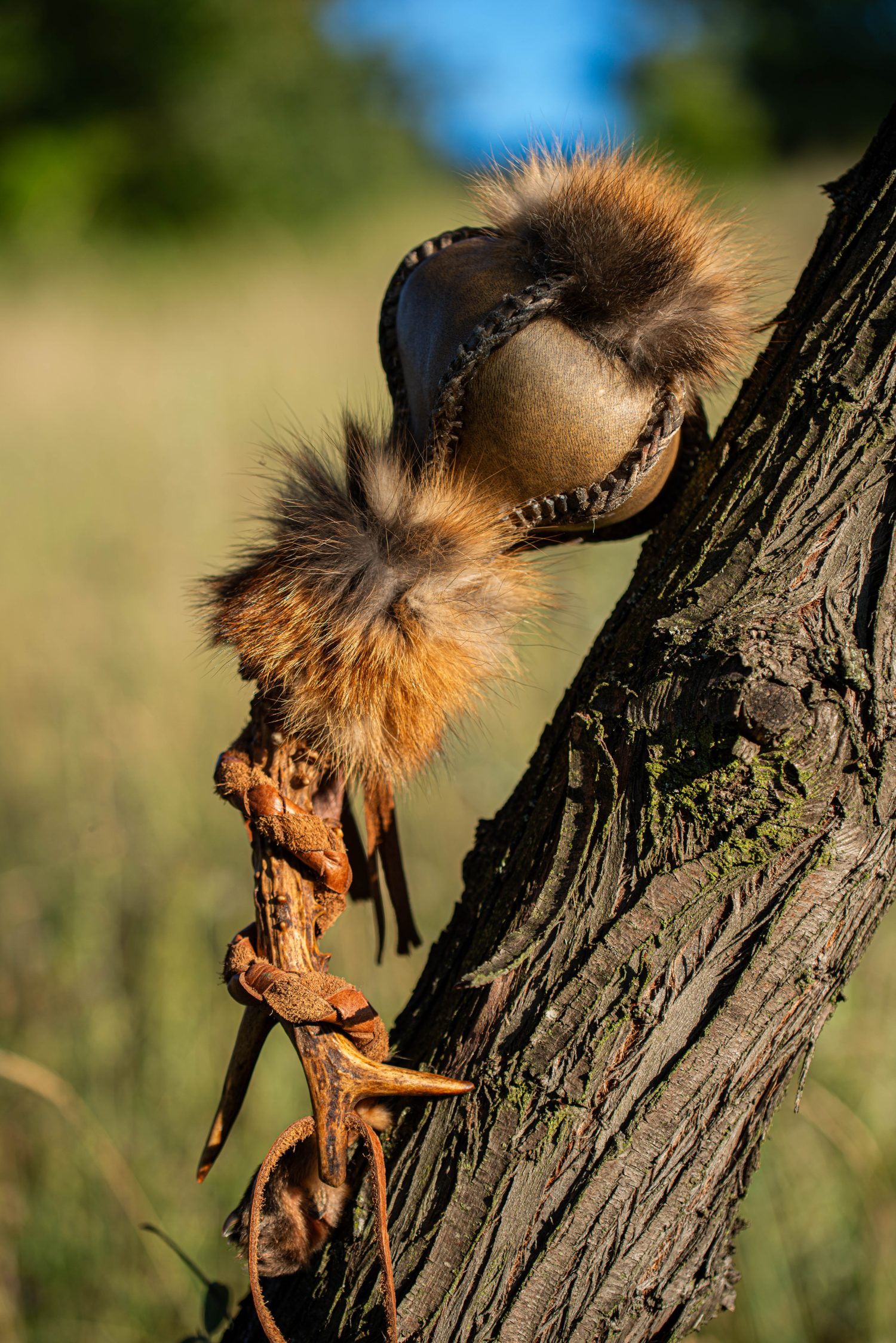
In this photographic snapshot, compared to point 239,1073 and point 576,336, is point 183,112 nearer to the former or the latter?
point 576,336

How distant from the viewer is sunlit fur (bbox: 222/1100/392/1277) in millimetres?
838

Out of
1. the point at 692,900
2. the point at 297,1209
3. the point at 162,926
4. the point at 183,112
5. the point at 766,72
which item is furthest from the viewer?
the point at 766,72

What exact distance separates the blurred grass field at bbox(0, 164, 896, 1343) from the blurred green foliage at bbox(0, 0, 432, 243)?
1095cm

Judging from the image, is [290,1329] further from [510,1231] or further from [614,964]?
[614,964]

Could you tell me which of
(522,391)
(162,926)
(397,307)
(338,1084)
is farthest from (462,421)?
(162,926)

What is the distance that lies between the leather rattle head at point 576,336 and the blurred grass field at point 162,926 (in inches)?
4.7

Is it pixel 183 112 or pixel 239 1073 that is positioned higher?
pixel 183 112

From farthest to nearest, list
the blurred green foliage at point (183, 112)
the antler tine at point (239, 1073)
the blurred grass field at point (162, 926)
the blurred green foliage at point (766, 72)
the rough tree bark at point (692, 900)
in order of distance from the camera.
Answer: the blurred green foliage at point (766, 72), the blurred green foliage at point (183, 112), the blurred grass field at point (162, 926), the antler tine at point (239, 1073), the rough tree bark at point (692, 900)

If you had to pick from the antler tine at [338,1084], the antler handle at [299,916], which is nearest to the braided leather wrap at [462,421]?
the antler handle at [299,916]

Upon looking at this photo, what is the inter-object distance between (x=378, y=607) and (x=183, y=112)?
16.5 m

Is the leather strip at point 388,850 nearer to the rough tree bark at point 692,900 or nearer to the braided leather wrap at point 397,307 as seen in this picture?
the rough tree bark at point 692,900

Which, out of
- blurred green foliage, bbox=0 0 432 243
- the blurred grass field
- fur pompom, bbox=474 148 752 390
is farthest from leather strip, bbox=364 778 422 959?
blurred green foliage, bbox=0 0 432 243

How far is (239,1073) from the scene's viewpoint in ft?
2.77

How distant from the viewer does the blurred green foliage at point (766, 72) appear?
16.6 metres
